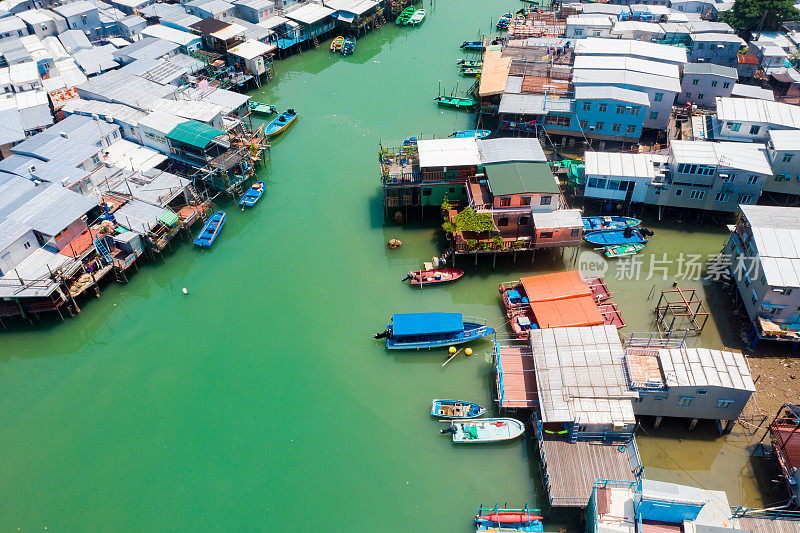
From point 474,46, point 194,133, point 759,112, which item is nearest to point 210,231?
point 194,133

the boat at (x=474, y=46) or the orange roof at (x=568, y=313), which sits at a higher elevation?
the boat at (x=474, y=46)

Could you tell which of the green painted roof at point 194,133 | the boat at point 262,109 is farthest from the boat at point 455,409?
the boat at point 262,109

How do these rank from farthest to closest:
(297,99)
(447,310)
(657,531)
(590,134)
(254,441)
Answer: (297,99) < (590,134) < (447,310) < (254,441) < (657,531)

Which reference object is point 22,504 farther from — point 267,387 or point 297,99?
point 297,99

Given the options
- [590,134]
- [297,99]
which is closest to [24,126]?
[297,99]

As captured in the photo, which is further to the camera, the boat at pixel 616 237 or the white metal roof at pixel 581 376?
the boat at pixel 616 237

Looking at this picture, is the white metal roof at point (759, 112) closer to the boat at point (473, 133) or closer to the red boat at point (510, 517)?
the boat at point (473, 133)

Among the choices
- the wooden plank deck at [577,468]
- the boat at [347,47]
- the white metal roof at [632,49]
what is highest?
the white metal roof at [632,49]

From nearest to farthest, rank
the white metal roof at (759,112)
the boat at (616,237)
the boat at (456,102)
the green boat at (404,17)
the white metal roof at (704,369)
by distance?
the white metal roof at (704,369) < the boat at (616,237) < the white metal roof at (759,112) < the boat at (456,102) < the green boat at (404,17)
